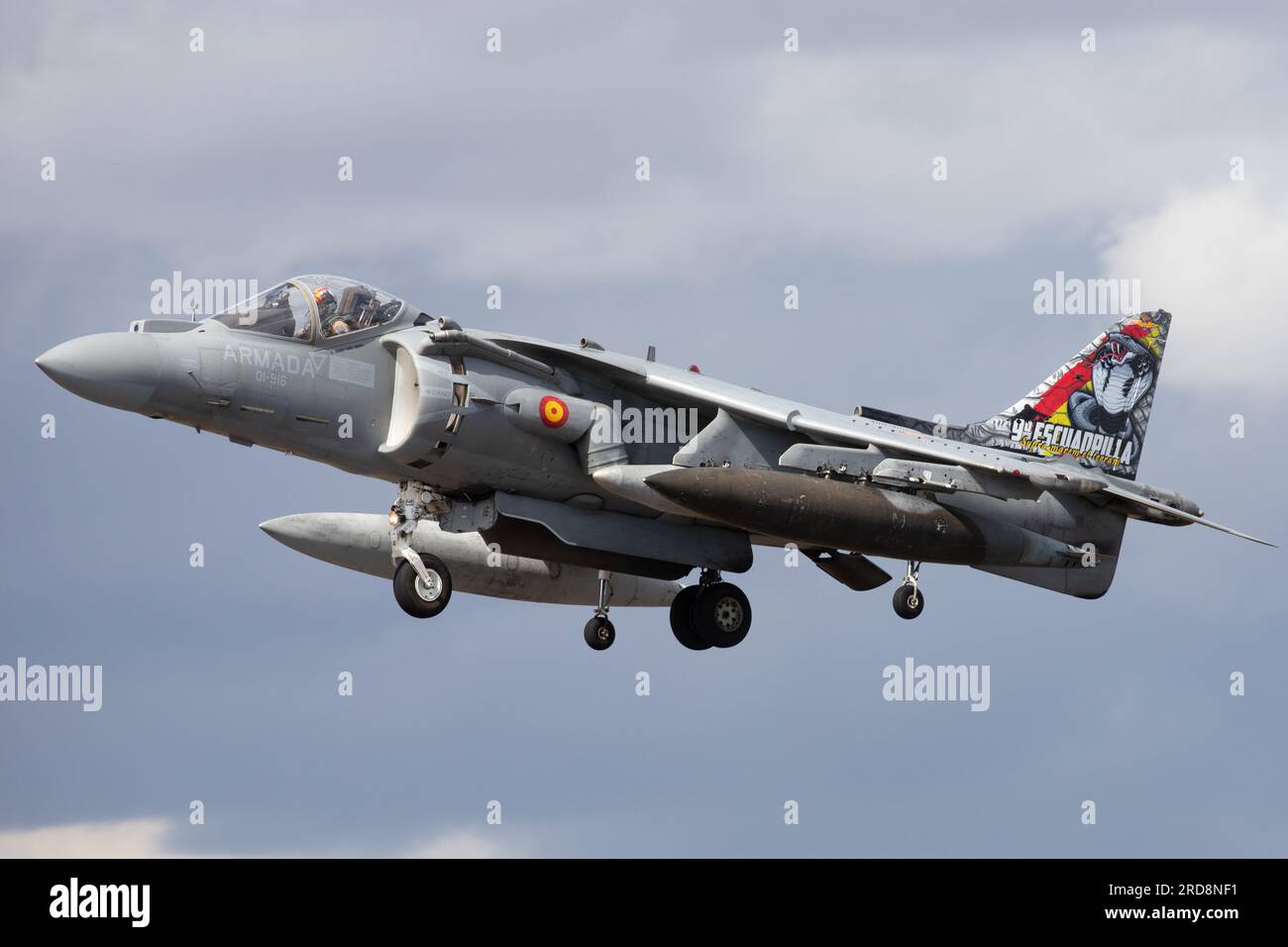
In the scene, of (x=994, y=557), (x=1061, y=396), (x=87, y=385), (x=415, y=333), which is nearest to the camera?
(x=87, y=385)

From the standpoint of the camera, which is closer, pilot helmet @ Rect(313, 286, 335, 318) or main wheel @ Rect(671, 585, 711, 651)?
pilot helmet @ Rect(313, 286, 335, 318)

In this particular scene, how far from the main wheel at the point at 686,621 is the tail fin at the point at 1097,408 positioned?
11.7ft

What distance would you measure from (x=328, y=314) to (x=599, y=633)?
5613 millimetres

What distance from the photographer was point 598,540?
69.7 ft

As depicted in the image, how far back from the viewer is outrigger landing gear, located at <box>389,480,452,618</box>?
797 inches

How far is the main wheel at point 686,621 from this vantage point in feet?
74.5

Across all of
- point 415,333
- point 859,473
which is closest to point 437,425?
point 415,333

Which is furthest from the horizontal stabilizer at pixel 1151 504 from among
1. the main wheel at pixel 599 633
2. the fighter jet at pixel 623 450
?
the main wheel at pixel 599 633

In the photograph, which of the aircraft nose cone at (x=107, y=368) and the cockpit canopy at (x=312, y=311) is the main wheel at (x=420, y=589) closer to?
the cockpit canopy at (x=312, y=311)

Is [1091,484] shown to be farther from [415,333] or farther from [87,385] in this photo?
[87,385]

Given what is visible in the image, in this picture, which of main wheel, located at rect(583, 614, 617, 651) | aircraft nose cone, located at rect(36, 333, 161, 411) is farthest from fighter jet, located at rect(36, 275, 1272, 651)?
main wheel, located at rect(583, 614, 617, 651)

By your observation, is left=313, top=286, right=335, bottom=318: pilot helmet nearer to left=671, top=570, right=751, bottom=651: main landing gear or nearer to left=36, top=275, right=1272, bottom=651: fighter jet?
left=36, top=275, right=1272, bottom=651: fighter jet

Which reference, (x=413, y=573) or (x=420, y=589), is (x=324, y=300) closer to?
(x=413, y=573)

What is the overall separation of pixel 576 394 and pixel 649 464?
1038 millimetres
